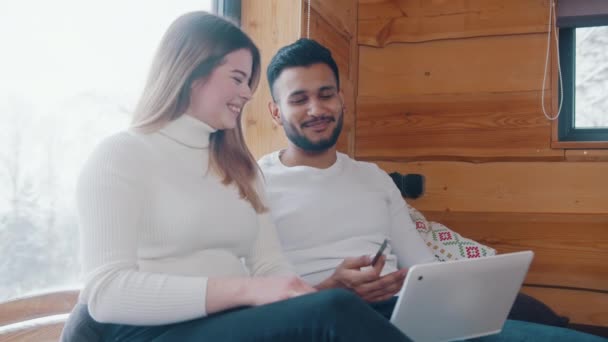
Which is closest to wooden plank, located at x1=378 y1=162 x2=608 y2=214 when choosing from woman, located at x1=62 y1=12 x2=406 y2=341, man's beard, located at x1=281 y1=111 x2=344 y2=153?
man's beard, located at x1=281 y1=111 x2=344 y2=153

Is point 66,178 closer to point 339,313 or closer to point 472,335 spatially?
point 339,313

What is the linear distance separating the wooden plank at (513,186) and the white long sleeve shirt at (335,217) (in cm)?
55

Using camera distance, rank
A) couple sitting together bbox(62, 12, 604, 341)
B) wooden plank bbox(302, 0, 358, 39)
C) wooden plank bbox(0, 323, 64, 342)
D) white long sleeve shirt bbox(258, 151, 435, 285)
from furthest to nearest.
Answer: wooden plank bbox(302, 0, 358, 39) → white long sleeve shirt bbox(258, 151, 435, 285) → wooden plank bbox(0, 323, 64, 342) → couple sitting together bbox(62, 12, 604, 341)

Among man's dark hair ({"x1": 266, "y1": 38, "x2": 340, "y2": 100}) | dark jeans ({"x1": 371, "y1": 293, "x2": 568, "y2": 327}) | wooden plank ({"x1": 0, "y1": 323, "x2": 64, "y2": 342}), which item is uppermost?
man's dark hair ({"x1": 266, "y1": 38, "x2": 340, "y2": 100})

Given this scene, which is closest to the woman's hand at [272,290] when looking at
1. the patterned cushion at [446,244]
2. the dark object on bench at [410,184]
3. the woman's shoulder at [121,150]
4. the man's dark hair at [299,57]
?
the woman's shoulder at [121,150]

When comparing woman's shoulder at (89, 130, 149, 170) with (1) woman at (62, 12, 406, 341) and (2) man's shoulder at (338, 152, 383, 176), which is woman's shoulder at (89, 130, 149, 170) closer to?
(1) woman at (62, 12, 406, 341)

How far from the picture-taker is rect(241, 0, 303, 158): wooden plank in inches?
73.8

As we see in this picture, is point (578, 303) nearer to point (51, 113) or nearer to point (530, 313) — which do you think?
point (530, 313)

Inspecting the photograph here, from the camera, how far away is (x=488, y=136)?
224 cm

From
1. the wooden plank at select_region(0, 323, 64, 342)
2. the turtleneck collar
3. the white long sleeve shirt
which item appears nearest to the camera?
the wooden plank at select_region(0, 323, 64, 342)

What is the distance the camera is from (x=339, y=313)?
0.84 m

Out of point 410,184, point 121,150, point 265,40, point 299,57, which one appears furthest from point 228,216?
point 410,184

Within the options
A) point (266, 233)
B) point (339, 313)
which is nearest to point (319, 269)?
point (266, 233)

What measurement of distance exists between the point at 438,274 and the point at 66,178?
0.82 metres
